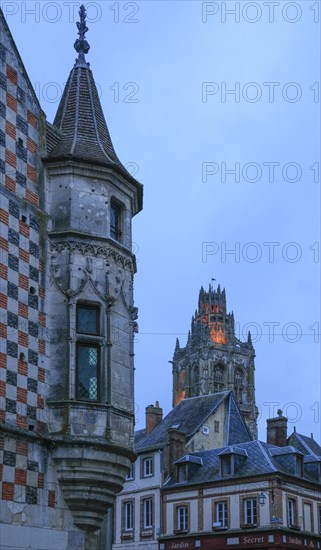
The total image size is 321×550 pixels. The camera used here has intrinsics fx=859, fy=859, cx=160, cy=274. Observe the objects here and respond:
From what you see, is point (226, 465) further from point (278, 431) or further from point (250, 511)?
point (278, 431)

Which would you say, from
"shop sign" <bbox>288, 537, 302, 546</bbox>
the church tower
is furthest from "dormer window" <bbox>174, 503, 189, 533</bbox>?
the church tower

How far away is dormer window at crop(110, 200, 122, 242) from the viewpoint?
20.4m

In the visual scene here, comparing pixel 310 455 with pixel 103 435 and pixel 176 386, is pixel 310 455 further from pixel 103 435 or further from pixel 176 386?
pixel 176 386

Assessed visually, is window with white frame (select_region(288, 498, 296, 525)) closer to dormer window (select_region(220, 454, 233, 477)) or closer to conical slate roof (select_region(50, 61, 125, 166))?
dormer window (select_region(220, 454, 233, 477))

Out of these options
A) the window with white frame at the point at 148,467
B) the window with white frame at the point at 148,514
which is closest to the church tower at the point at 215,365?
the window with white frame at the point at 148,467

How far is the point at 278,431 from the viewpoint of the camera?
56094 mm

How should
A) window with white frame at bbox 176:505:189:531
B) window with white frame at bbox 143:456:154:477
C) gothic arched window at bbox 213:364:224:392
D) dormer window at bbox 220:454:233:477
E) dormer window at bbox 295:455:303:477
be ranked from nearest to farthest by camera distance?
dormer window at bbox 220:454:233:477
dormer window at bbox 295:455:303:477
window with white frame at bbox 176:505:189:531
window with white frame at bbox 143:456:154:477
gothic arched window at bbox 213:364:224:392

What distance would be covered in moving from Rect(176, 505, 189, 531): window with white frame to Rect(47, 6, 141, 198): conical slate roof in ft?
108

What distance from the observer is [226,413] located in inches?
→ 2293

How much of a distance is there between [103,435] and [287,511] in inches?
1247

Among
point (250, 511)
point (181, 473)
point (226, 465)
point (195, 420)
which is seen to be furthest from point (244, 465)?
point (195, 420)

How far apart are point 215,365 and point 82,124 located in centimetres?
11645

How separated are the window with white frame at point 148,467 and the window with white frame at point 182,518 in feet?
10.6

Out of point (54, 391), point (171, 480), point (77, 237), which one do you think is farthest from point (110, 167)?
point (171, 480)
